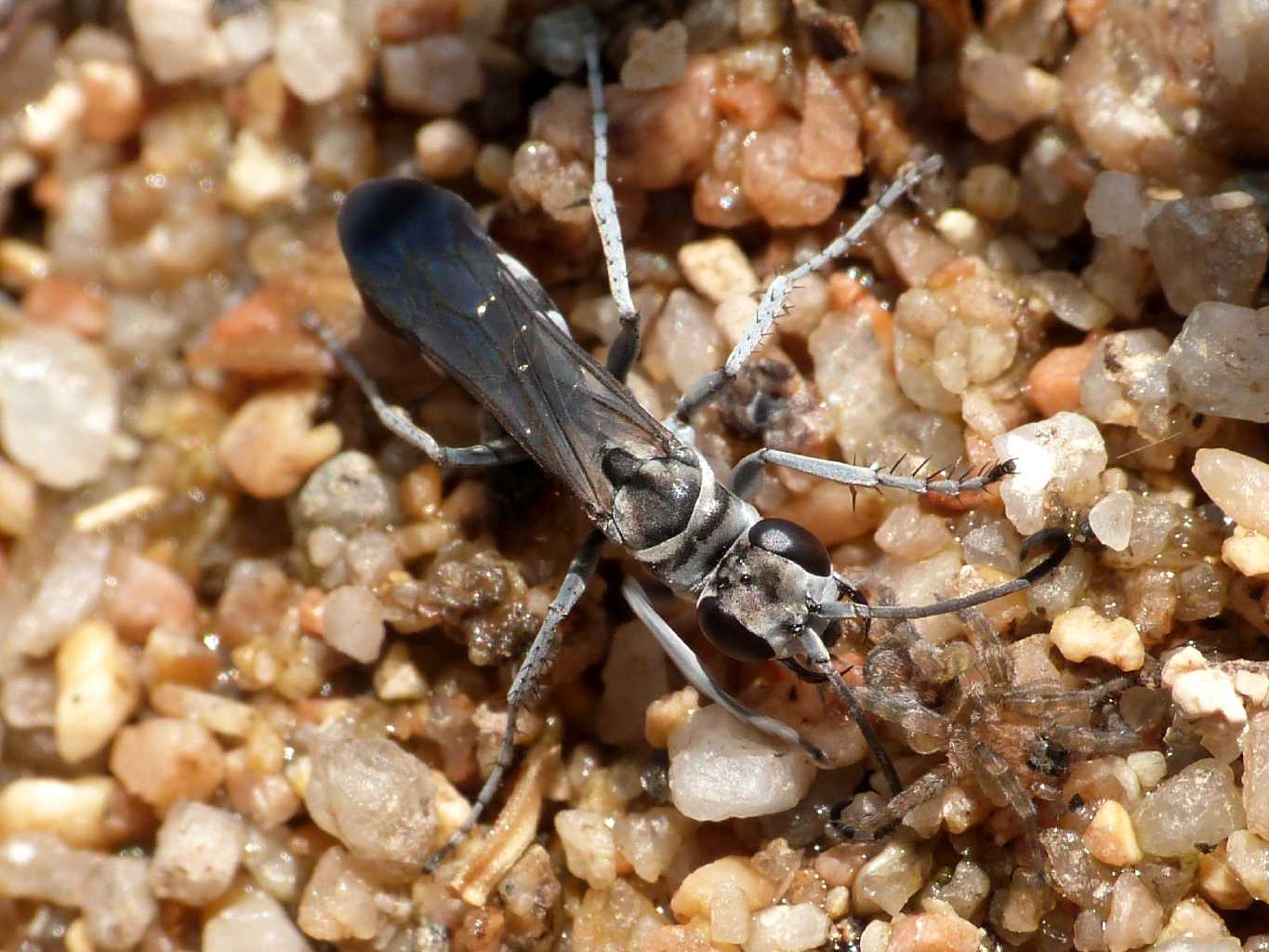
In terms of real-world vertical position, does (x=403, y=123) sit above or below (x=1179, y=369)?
above

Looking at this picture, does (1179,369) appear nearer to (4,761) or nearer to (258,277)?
(258,277)

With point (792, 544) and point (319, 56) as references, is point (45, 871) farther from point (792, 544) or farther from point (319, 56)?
point (319, 56)

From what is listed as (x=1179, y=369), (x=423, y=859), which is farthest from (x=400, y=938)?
(x=1179, y=369)

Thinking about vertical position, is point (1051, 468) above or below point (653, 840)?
above

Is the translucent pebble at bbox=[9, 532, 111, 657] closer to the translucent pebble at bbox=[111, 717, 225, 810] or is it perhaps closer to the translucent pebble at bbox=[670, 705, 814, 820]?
the translucent pebble at bbox=[111, 717, 225, 810]

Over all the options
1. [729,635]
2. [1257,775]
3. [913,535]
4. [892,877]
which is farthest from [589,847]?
[1257,775]

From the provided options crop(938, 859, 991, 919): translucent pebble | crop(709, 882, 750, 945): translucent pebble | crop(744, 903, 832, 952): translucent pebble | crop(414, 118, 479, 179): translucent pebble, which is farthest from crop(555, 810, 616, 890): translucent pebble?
crop(414, 118, 479, 179): translucent pebble
